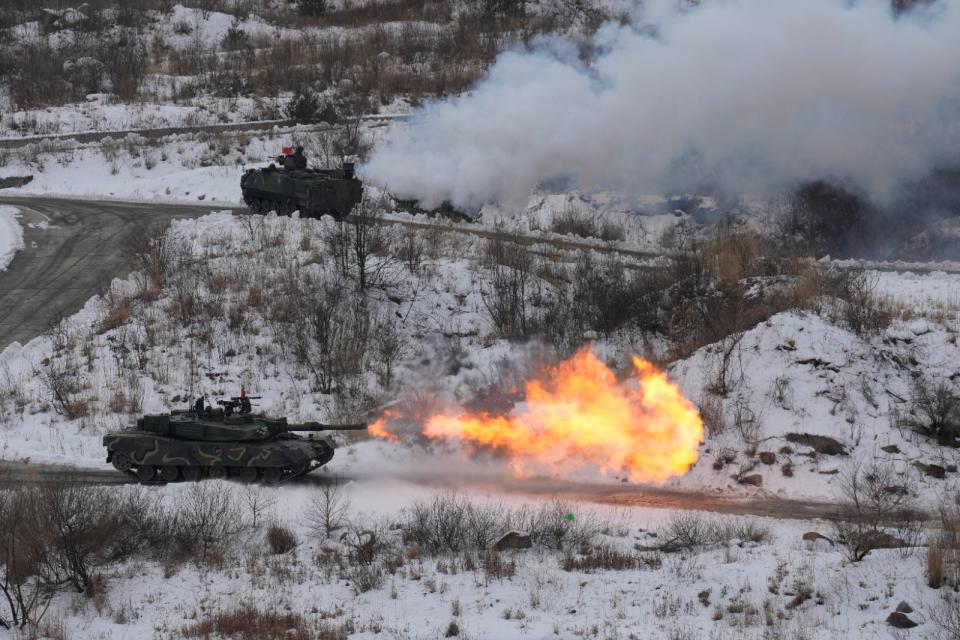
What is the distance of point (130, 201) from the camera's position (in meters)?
50.5

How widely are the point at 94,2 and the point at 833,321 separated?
233ft

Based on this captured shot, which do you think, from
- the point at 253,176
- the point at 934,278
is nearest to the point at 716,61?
the point at 934,278

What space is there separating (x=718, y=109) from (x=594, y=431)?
18779 mm

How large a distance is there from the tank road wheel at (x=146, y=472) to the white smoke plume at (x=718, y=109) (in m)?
21.2

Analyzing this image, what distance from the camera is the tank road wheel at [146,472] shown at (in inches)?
1043

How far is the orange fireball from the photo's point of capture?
27984 mm

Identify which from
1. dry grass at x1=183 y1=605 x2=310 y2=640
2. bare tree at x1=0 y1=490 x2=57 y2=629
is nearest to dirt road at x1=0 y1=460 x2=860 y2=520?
bare tree at x1=0 y1=490 x2=57 y2=629

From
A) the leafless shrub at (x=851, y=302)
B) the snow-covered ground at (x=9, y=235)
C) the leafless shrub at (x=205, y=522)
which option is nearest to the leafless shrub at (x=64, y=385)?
the leafless shrub at (x=205, y=522)

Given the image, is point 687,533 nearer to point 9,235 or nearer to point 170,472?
point 170,472

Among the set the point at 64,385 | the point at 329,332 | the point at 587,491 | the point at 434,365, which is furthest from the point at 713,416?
the point at 64,385

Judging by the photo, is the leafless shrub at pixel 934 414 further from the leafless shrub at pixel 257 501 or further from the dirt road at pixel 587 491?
the leafless shrub at pixel 257 501

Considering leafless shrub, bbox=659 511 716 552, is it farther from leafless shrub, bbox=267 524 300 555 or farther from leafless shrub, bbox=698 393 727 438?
leafless shrub, bbox=267 524 300 555

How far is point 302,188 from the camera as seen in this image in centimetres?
4291

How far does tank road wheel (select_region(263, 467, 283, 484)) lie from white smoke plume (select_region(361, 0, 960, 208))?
67.1ft
